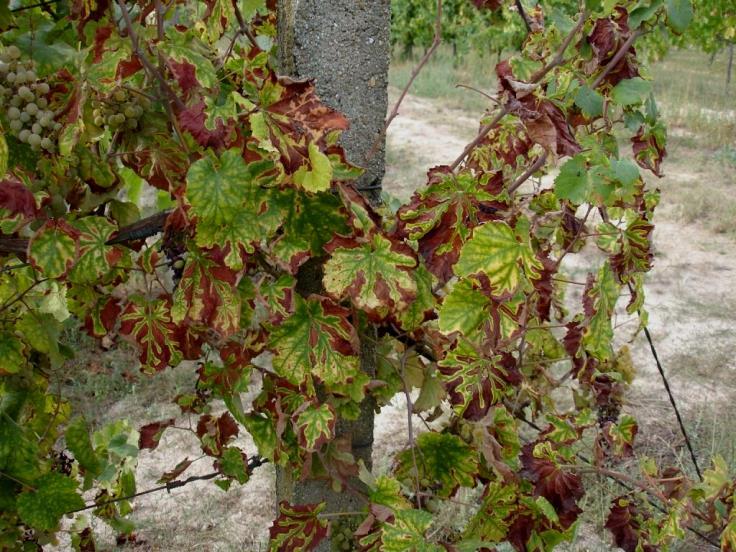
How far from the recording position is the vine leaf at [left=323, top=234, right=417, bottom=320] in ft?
3.27

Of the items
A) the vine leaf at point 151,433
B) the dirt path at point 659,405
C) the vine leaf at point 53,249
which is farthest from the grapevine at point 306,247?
the dirt path at point 659,405

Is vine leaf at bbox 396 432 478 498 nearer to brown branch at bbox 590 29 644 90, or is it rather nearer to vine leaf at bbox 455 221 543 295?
vine leaf at bbox 455 221 543 295

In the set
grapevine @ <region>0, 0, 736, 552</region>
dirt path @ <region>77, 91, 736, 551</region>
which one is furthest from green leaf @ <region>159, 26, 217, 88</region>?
dirt path @ <region>77, 91, 736, 551</region>

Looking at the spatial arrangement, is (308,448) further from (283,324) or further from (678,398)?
(678,398)

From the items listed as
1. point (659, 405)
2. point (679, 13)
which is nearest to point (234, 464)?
point (679, 13)

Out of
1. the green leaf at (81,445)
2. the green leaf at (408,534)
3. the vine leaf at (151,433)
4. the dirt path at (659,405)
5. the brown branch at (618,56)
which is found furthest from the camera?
the dirt path at (659,405)

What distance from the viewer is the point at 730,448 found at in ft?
9.25

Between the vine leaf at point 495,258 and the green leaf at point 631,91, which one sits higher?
the green leaf at point 631,91

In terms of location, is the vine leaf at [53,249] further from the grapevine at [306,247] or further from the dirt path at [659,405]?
the dirt path at [659,405]

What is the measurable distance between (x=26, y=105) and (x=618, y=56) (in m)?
0.87

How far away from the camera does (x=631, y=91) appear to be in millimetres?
1131

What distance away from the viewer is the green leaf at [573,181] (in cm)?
106

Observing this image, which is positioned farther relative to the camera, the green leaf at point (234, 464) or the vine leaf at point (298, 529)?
the green leaf at point (234, 464)

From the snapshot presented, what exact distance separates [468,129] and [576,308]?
4.81m
